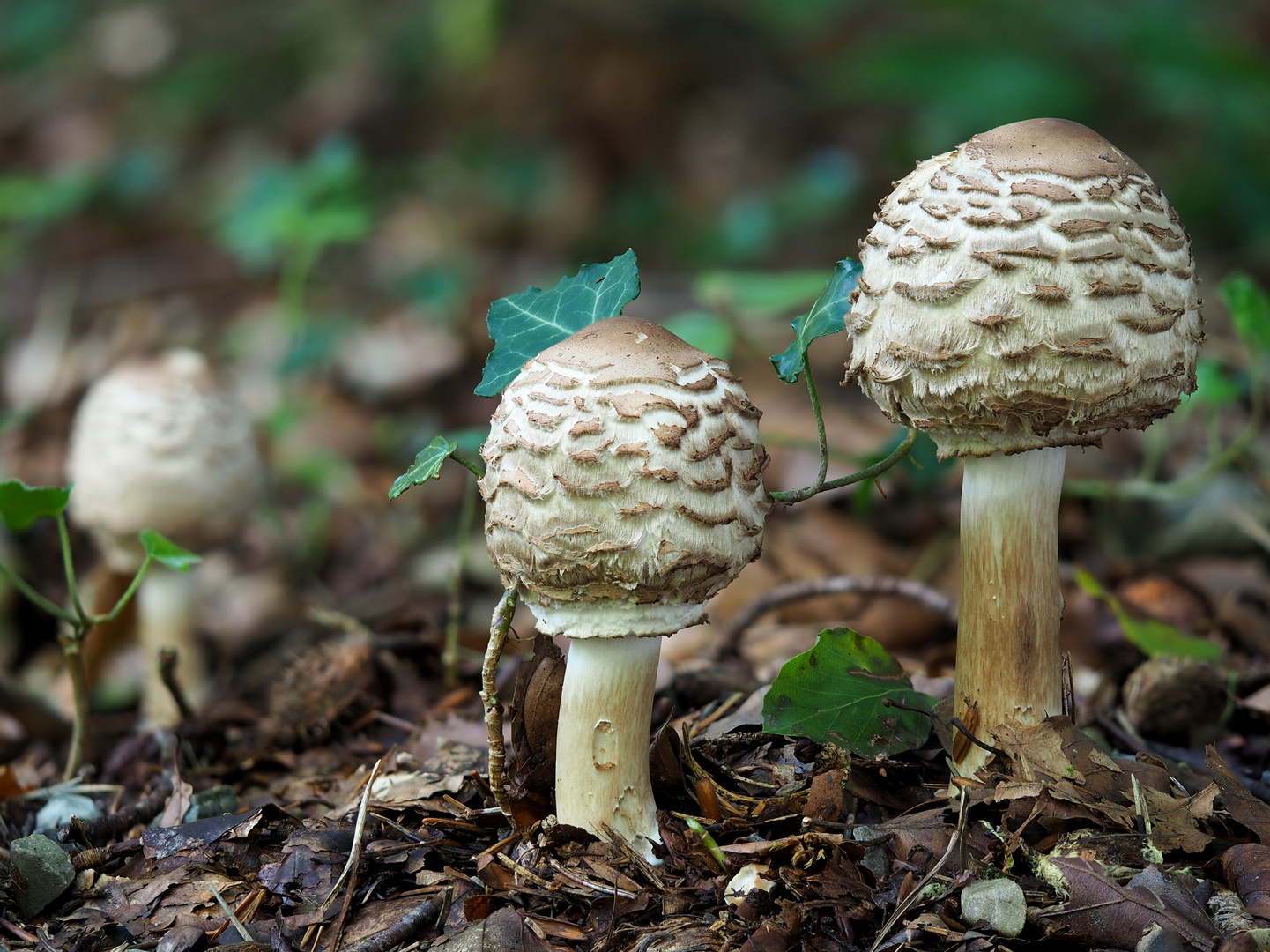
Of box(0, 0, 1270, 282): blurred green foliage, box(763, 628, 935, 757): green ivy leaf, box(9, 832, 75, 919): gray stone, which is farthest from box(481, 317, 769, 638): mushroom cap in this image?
box(0, 0, 1270, 282): blurred green foliage

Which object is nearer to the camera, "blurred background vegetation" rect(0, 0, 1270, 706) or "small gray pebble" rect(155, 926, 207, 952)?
"small gray pebble" rect(155, 926, 207, 952)

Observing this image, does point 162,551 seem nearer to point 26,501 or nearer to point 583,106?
point 26,501

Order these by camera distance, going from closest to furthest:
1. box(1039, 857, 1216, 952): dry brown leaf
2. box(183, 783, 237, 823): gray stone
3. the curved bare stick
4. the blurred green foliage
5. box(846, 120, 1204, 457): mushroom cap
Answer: box(1039, 857, 1216, 952): dry brown leaf
box(846, 120, 1204, 457): mushroom cap
box(183, 783, 237, 823): gray stone
the curved bare stick
the blurred green foliage

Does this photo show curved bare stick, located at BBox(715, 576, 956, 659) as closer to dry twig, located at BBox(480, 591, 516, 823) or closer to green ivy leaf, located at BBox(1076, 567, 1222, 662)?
green ivy leaf, located at BBox(1076, 567, 1222, 662)

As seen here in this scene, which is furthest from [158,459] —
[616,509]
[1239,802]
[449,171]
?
[449,171]

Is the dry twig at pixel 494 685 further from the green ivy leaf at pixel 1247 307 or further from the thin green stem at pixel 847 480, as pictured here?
the green ivy leaf at pixel 1247 307

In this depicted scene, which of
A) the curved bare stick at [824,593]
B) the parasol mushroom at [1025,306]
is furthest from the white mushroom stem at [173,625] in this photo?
the parasol mushroom at [1025,306]

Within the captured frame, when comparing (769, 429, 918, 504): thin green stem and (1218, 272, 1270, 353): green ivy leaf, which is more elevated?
(1218, 272, 1270, 353): green ivy leaf
